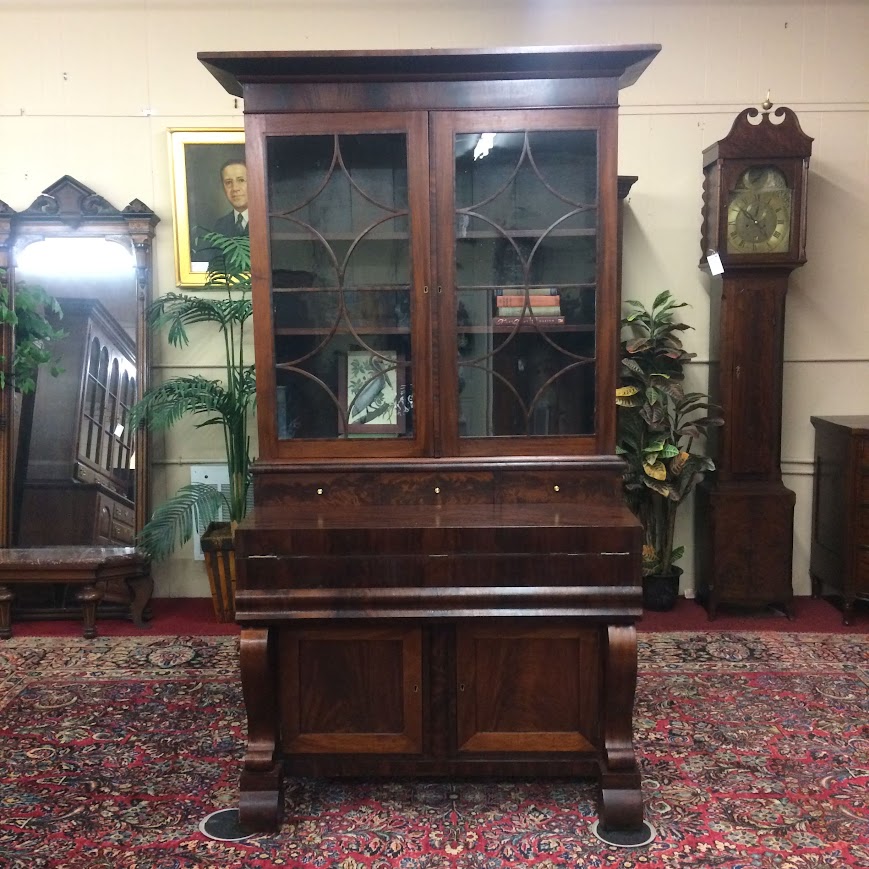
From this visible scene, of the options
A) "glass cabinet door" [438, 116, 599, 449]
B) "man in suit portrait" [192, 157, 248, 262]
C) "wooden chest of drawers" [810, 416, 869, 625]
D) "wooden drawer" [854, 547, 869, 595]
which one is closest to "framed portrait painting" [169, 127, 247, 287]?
A: "man in suit portrait" [192, 157, 248, 262]

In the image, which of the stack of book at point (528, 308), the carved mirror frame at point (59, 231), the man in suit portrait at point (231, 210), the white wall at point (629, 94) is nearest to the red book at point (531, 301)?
the stack of book at point (528, 308)

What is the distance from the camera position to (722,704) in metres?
2.67

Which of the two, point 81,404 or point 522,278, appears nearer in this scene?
point 522,278

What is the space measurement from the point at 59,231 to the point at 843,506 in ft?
11.5

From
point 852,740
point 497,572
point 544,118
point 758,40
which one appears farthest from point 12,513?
point 758,40

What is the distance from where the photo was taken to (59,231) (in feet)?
11.5

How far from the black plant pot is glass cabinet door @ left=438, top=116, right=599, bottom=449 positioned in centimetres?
151

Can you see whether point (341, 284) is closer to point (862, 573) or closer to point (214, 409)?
point (214, 409)

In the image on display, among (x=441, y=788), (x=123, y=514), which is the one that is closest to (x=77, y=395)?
(x=123, y=514)

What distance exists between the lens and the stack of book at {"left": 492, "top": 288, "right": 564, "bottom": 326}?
224cm

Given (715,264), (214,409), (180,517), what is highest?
(715,264)

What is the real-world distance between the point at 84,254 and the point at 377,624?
2.40 metres

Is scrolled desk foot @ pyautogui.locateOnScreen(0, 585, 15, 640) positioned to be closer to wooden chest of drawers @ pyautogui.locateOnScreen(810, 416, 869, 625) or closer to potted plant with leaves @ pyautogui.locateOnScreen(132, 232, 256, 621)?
potted plant with leaves @ pyautogui.locateOnScreen(132, 232, 256, 621)

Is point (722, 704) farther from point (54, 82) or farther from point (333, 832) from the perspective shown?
point (54, 82)
